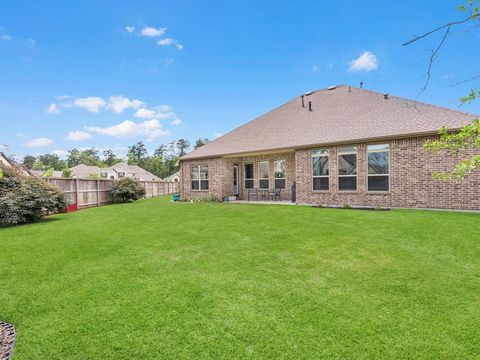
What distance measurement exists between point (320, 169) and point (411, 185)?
376 cm

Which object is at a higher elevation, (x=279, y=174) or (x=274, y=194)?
(x=279, y=174)

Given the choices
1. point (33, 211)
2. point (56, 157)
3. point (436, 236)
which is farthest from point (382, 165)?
point (56, 157)

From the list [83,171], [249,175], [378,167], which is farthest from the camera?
[83,171]

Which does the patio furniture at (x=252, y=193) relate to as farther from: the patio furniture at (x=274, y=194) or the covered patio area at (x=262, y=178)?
the patio furniture at (x=274, y=194)

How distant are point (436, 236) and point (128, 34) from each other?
15.5 meters

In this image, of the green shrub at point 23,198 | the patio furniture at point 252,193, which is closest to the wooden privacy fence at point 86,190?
the green shrub at point 23,198

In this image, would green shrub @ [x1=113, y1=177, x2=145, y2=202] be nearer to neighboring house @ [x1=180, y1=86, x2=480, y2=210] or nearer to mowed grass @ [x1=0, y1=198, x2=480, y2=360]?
neighboring house @ [x1=180, y1=86, x2=480, y2=210]

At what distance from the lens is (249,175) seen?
1695 centimetres

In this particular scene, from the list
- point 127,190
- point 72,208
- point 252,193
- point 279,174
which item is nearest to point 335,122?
point 279,174

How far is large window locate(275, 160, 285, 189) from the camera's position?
1543cm

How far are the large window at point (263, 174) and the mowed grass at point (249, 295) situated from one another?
9090 millimetres

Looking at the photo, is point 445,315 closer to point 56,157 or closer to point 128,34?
point 128,34

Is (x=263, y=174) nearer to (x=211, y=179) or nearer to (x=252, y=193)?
(x=252, y=193)

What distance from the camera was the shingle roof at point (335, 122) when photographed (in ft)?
36.1
